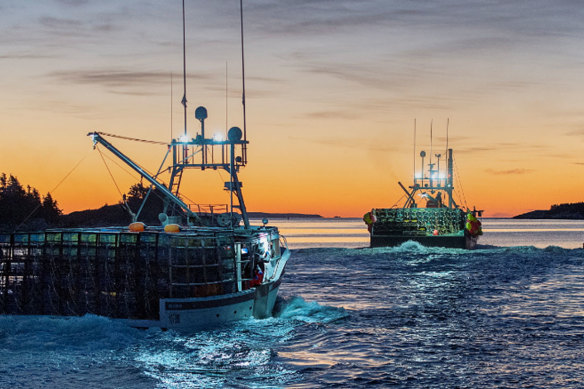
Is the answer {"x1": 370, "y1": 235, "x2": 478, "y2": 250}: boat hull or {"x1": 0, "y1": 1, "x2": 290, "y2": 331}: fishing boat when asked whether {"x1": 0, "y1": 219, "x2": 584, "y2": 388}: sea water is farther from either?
{"x1": 370, "y1": 235, "x2": 478, "y2": 250}: boat hull

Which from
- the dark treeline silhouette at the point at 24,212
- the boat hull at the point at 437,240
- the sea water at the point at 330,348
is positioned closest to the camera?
the sea water at the point at 330,348

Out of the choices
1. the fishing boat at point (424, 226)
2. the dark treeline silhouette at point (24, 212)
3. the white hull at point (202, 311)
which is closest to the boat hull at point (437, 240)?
the fishing boat at point (424, 226)

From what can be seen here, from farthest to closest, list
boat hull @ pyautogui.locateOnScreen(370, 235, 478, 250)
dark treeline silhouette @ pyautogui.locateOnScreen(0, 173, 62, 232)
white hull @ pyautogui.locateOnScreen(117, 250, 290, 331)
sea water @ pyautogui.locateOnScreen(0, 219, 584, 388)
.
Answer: dark treeline silhouette @ pyautogui.locateOnScreen(0, 173, 62, 232) → boat hull @ pyautogui.locateOnScreen(370, 235, 478, 250) → white hull @ pyautogui.locateOnScreen(117, 250, 290, 331) → sea water @ pyautogui.locateOnScreen(0, 219, 584, 388)

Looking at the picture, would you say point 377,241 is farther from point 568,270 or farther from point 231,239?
point 231,239

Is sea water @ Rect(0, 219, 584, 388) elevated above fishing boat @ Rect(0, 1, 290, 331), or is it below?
below

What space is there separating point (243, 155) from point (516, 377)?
19.6m

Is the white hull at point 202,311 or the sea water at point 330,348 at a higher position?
the white hull at point 202,311

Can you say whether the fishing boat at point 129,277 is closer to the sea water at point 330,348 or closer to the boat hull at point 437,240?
the sea water at point 330,348

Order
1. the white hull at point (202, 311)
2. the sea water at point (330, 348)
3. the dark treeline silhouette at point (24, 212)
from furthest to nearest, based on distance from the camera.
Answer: the dark treeline silhouette at point (24, 212) → the white hull at point (202, 311) → the sea water at point (330, 348)

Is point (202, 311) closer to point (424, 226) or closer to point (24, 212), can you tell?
point (424, 226)

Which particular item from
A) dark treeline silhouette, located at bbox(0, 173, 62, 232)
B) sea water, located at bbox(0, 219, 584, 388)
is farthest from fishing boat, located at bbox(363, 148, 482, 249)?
dark treeline silhouette, located at bbox(0, 173, 62, 232)

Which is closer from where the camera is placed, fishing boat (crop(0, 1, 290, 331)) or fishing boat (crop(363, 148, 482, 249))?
fishing boat (crop(0, 1, 290, 331))

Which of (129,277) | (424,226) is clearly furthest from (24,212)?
(129,277)

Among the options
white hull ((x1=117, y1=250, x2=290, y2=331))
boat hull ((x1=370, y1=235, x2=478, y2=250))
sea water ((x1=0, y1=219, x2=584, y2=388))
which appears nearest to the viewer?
sea water ((x1=0, y1=219, x2=584, y2=388))
